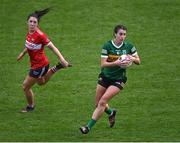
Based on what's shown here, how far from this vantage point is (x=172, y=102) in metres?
15.7

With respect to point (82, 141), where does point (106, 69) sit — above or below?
above

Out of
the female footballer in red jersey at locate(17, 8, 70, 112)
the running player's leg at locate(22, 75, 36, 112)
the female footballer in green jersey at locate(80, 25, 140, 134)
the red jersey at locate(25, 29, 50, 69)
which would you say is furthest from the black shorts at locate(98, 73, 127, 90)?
the running player's leg at locate(22, 75, 36, 112)

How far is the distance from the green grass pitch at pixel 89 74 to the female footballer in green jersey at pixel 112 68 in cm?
60

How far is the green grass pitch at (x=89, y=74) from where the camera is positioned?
14.2m

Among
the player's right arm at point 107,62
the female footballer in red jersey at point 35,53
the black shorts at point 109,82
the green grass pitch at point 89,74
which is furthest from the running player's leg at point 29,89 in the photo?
the player's right arm at point 107,62

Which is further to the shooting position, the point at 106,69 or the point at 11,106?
the point at 11,106

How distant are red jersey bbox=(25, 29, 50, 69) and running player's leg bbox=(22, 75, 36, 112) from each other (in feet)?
1.00

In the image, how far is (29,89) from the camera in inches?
599

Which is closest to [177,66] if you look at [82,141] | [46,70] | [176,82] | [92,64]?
[176,82]

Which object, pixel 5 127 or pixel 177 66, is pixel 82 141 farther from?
pixel 177 66

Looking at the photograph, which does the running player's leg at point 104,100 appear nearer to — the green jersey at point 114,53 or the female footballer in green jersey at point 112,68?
the female footballer in green jersey at point 112,68

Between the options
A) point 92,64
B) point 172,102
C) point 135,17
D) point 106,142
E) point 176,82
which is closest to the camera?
point 106,142

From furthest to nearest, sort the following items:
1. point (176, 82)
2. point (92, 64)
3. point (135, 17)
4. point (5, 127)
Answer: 1. point (135, 17)
2. point (92, 64)
3. point (176, 82)
4. point (5, 127)

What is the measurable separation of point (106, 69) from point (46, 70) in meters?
1.96
